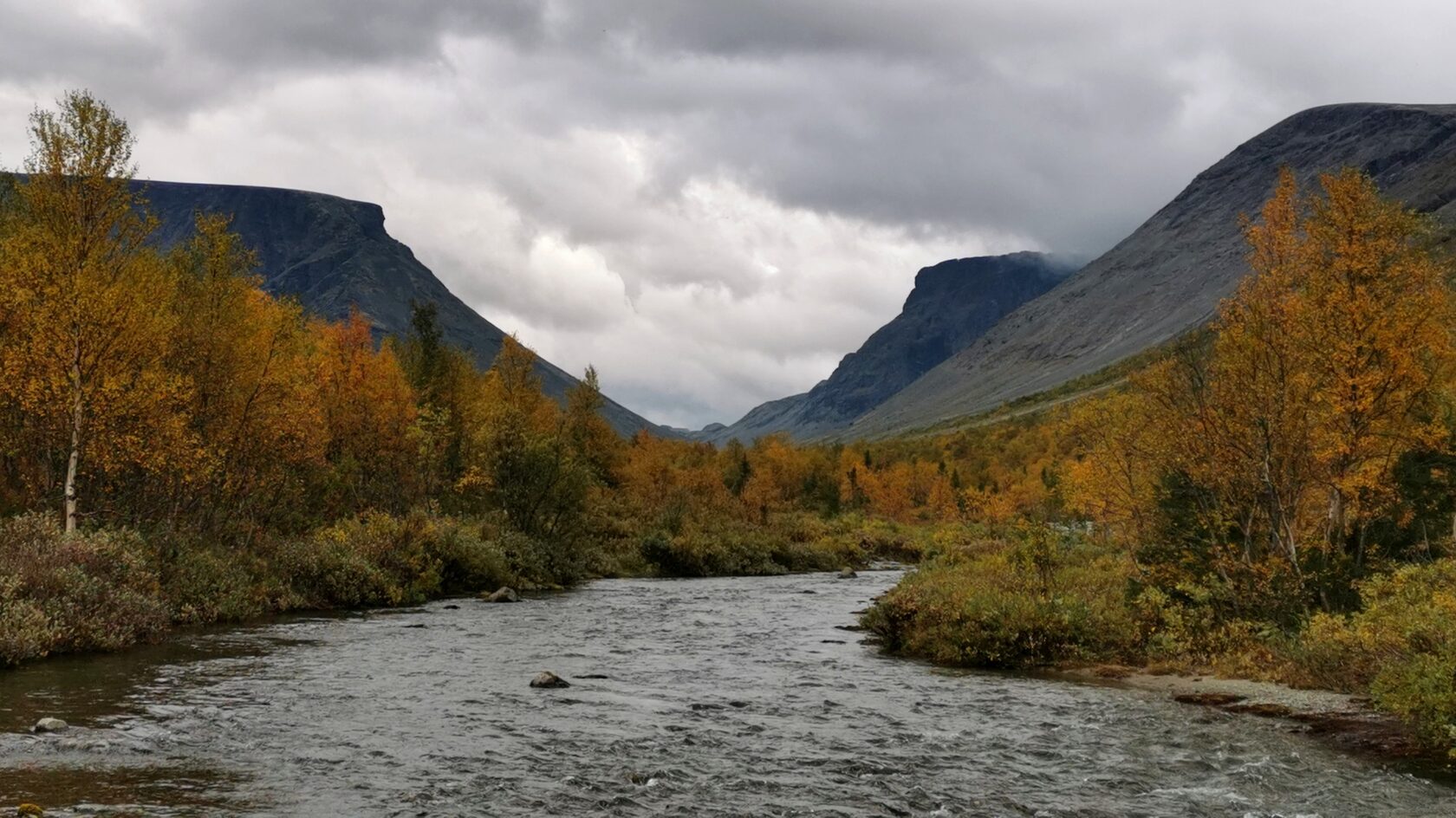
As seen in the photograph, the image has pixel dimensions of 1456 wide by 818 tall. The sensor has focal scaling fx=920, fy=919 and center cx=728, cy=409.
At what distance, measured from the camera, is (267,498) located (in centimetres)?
4078

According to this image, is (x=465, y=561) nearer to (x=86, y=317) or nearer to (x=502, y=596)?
(x=502, y=596)

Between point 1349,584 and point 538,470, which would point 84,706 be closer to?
point 1349,584

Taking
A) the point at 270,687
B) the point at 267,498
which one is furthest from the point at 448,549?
the point at 270,687

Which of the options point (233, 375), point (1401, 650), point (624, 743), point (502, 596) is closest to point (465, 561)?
point (502, 596)

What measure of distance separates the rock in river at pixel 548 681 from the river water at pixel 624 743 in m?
0.30

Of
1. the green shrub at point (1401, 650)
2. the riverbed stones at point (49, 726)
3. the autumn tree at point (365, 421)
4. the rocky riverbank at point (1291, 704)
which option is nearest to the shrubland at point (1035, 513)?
the green shrub at point (1401, 650)

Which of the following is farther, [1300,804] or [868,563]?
[868,563]

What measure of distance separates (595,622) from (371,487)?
2635 cm

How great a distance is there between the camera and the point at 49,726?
1457 centimetres

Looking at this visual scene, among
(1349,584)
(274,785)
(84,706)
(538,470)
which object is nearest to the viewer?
(274,785)

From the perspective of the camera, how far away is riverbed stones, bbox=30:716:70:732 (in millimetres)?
14492

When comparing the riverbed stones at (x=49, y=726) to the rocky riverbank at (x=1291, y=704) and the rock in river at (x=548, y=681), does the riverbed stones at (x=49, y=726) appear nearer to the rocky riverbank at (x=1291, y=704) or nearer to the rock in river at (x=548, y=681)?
the rock in river at (x=548, y=681)

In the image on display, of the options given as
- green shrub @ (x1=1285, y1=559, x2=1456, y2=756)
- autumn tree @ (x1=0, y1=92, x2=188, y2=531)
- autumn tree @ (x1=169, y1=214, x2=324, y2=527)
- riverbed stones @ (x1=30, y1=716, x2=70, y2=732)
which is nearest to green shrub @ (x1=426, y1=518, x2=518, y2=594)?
autumn tree @ (x1=169, y1=214, x2=324, y2=527)

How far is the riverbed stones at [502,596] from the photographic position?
135 ft
